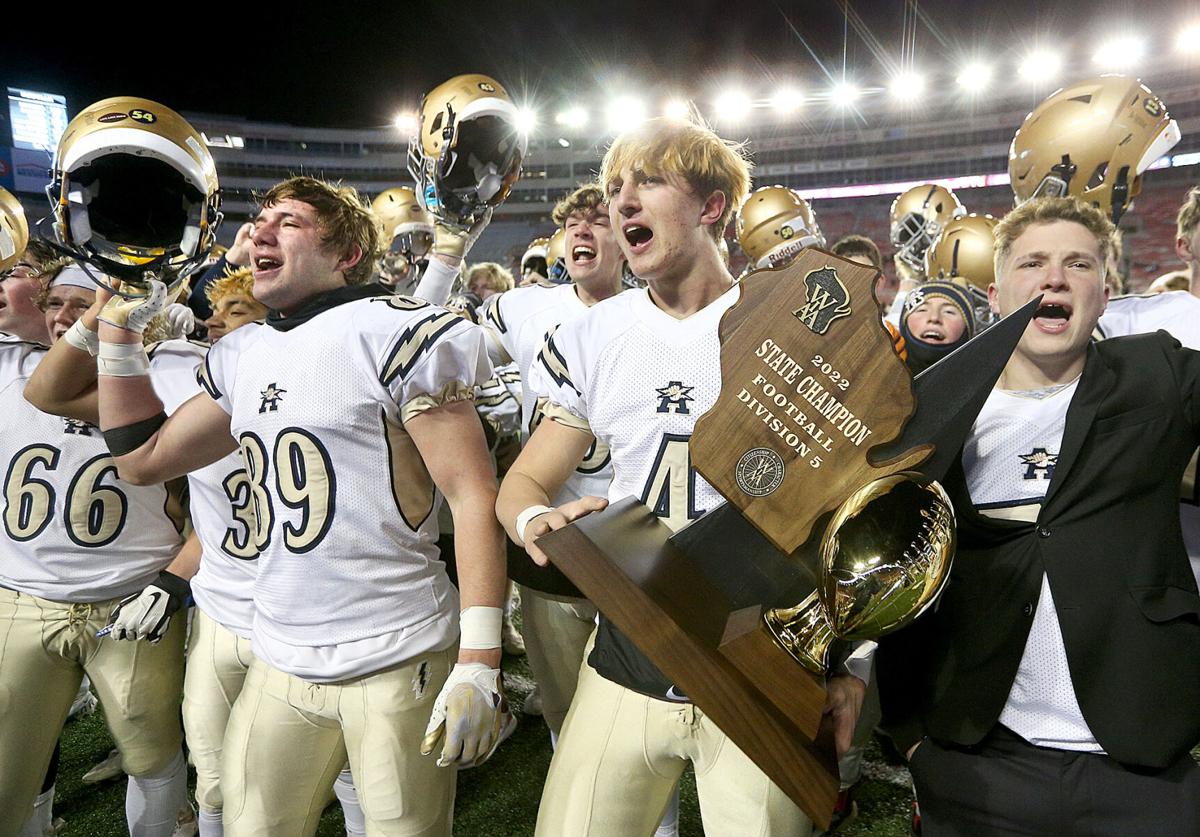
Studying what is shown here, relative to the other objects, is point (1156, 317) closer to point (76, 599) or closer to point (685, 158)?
point (685, 158)

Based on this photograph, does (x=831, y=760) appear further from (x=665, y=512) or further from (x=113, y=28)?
(x=113, y=28)

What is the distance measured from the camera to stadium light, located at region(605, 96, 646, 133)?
798 inches

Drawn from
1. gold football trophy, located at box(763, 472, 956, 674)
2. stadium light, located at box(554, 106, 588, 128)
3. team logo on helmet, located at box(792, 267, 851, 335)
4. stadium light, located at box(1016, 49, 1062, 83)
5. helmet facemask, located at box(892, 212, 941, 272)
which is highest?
stadium light, located at box(554, 106, 588, 128)

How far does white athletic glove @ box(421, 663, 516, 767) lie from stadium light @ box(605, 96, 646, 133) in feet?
65.1

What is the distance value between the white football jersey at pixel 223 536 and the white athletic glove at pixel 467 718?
3.29 feet

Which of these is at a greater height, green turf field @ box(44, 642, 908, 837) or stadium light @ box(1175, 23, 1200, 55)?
stadium light @ box(1175, 23, 1200, 55)

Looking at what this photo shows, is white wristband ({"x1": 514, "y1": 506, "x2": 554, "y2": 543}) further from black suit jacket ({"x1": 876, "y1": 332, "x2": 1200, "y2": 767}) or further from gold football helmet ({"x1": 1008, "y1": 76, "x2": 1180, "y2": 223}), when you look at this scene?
gold football helmet ({"x1": 1008, "y1": 76, "x2": 1180, "y2": 223})

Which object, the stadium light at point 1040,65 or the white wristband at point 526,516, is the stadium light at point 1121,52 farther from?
the white wristband at point 526,516

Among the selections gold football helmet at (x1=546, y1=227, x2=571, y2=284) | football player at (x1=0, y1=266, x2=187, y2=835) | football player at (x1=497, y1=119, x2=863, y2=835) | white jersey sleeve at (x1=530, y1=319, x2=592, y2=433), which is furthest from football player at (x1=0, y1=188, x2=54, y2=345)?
gold football helmet at (x1=546, y1=227, x2=571, y2=284)

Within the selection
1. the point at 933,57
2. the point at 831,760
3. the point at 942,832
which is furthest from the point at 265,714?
the point at 933,57

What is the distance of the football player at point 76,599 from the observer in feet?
7.56

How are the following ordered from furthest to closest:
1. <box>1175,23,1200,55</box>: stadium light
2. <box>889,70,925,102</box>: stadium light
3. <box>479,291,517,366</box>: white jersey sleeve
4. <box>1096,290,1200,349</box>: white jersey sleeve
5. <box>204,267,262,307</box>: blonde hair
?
<box>889,70,925,102</box>: stadium light
<box>1175,23,1200,55</box>: stadium light
<box>479,291,517,366</box>: white jersey sleeve
<box>204,267,262,307</box>: blonde hair
<box>1096,290,1200,349</box>: white jersey sleeve

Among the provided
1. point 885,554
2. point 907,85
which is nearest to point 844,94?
point 907,85

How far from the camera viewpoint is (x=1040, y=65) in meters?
17.8
